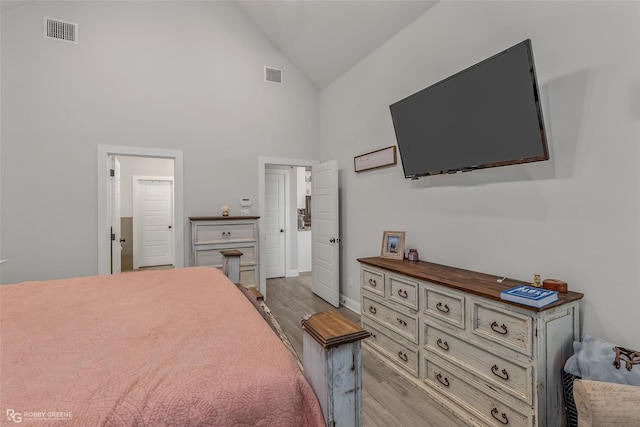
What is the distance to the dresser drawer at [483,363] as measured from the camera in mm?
1527

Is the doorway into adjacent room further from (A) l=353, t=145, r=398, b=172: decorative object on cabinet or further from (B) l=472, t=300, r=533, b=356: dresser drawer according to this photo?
(B) l=472, t=300, r=533, b=356: dresser drawer

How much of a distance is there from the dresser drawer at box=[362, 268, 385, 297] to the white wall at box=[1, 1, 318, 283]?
Answer: 84.1 inches

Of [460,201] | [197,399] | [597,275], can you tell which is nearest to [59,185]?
[197,399]

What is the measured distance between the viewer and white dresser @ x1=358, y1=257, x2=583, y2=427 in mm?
1503

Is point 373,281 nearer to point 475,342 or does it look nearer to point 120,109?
point 475,342

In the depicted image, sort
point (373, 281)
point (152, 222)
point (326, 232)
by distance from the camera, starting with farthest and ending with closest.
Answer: point (152, 222) < point (326, 232) < point (373, 281)

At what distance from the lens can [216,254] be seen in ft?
12.2

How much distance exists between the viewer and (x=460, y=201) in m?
2.36

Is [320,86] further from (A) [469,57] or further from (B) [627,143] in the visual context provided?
(B) [627,143]

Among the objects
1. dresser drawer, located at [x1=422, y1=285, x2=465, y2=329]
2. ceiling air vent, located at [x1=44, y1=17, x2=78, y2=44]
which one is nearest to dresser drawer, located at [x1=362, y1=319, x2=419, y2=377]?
dresser drawer, located at [x1=422, y1=285, x2=465, y2=329]

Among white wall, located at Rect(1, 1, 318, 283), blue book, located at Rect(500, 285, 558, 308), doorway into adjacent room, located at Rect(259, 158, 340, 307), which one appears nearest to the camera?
blue book, located at Rect(500, 285, 558, 308)

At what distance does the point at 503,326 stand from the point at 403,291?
0.77 m

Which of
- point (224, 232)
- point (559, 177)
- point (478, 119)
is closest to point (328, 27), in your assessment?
point (478, 119)

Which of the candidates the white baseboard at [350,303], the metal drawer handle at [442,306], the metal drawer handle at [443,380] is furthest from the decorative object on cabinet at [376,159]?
the metal drawer handle at [443,380]
